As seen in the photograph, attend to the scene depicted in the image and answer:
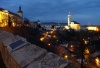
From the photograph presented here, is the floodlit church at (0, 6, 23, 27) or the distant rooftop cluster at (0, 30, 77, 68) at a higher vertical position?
the distant rooftop cluster at (0, 30, 77, 68)

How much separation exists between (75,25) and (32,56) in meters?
145

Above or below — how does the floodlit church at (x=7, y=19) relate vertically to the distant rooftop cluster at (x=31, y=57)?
below

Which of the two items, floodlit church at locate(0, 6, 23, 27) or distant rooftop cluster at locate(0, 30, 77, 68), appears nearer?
distant rooftop cluster at locate(0, 30, 77, 68)

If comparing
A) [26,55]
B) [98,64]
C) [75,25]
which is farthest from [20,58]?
[75,25]

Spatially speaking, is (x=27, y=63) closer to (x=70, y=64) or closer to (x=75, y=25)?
(x=70, y=64)

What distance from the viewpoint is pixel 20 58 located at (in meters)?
3.17

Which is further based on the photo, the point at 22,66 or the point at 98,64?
the point at 98,64

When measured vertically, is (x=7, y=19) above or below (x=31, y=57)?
below

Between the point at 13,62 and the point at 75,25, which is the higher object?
the point at 13,62

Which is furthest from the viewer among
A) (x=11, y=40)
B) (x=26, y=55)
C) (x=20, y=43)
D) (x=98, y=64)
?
(x=98, y=64)

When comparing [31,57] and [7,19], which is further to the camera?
[7,19]

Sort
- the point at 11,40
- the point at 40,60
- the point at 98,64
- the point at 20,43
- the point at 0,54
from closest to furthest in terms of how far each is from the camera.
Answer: the point at 40,60, the point at 20,43, the point at 11,40, the point at 0,54, the point at 98,64

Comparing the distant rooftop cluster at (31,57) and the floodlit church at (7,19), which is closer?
the distant rooftop cluster at (31,57)

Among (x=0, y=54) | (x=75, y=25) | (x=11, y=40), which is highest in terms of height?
(x=11, y=40)
